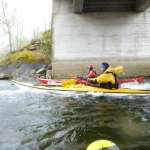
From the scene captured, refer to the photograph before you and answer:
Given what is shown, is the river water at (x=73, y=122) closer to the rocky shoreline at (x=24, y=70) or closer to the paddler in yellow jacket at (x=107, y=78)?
the paddler in yellow jacket at (x=107, y=78)

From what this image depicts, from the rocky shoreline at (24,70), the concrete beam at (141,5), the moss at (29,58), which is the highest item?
the concrete beam at (141,5)

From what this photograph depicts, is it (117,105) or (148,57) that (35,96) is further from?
(148,57)

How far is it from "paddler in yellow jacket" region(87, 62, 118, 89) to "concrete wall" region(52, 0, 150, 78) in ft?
19.6

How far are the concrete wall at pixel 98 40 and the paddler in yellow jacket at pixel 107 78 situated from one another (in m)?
5.97

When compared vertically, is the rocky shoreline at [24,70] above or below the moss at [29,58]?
below

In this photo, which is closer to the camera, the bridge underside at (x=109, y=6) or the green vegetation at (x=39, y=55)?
the bridge underside at (x=109, y=6)

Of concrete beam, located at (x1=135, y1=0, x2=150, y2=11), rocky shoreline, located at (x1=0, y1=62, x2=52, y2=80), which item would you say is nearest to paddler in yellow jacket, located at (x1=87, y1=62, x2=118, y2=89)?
concrete beam, located at (x1=135, y1=0, x2=150, y2=11)

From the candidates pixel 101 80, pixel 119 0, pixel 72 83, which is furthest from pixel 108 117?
pixel 119 0

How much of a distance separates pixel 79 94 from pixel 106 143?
5.58 meters

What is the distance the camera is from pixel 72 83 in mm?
8578

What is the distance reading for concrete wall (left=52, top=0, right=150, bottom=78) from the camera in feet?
45.2

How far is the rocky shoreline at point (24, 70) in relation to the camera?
15855mm

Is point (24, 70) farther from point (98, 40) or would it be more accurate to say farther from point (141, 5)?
point (141, 5)

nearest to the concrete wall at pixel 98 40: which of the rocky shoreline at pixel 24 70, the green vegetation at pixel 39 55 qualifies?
the rocky shoreline at pixel 24 70
